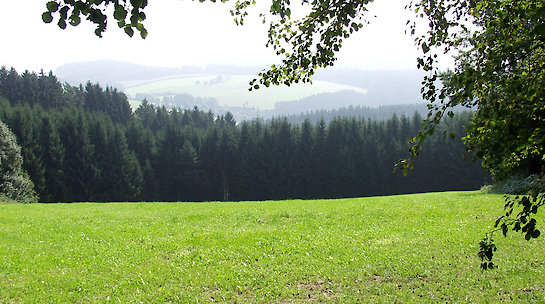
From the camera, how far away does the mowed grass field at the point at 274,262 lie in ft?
23.5

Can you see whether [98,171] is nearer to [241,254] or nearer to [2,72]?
[2,72]

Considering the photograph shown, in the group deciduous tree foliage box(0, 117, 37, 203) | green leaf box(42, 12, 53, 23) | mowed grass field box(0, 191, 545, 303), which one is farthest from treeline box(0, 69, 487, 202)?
green leaf box(42, 12, 53, 23)

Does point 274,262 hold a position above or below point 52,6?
below

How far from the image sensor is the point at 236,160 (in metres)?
66.9

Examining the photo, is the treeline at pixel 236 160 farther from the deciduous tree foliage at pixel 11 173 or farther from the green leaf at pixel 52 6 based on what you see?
the green leaf at pixel 52 6

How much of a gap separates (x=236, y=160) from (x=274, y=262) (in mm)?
58499

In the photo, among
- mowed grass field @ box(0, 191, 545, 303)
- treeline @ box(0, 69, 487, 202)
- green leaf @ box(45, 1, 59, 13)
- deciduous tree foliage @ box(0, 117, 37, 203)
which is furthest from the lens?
treeline @ box(0, 69, 487, 202)

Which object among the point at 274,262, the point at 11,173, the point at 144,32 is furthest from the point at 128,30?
the point at 11,173

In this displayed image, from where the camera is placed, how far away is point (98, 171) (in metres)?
54.2

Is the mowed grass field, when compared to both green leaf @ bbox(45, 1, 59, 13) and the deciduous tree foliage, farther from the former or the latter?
the deciduous tree foliage

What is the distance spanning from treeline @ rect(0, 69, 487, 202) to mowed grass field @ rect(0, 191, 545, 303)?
4428cm

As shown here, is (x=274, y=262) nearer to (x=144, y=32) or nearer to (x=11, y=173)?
(x=144, y=32)

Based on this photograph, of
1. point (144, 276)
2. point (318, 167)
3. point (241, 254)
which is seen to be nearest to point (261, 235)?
point (241, 254)

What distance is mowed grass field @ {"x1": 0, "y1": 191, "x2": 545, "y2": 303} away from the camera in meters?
7.16
